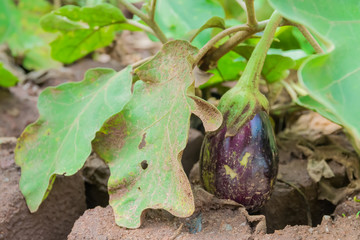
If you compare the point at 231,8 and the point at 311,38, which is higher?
the point at 311,38

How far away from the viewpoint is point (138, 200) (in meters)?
0.82

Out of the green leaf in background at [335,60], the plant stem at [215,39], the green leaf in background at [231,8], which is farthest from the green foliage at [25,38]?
the green leaf in background at [335,60]

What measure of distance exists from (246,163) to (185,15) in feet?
1.97

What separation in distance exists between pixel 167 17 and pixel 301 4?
72 centimetres

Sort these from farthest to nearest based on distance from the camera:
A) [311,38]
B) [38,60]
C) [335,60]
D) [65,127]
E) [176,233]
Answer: [38,60] < [65,127] < [311,38] < [176,233] < [335,60]

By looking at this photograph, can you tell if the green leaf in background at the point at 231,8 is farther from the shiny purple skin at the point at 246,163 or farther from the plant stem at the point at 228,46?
the shiny purple skin at the point at 246,163

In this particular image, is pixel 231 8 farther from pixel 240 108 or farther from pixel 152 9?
pixel 240 108

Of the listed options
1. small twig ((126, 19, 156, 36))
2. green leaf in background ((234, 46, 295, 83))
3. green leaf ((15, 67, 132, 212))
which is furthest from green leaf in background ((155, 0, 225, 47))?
green leaf ((15, 67, 132, 212))

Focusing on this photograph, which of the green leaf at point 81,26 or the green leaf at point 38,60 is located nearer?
the green leaf at point 81,26

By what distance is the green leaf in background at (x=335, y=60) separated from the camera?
56 centimetres

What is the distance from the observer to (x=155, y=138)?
83cm

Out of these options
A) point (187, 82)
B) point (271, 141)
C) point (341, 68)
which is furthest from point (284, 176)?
point (341, 68)

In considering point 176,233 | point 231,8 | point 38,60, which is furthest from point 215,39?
point 38,60

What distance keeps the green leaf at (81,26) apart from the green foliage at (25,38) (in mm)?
716
